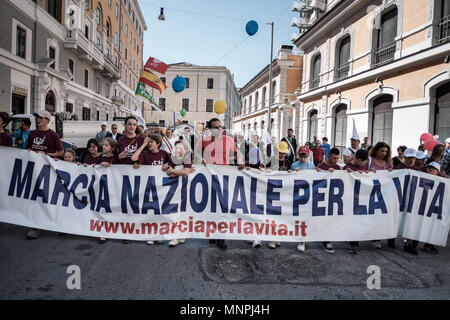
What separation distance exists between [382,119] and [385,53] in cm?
322

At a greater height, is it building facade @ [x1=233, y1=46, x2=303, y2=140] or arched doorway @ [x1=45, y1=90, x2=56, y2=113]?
building facade @ [x1=233, y1=46, x2=303, y2=140]

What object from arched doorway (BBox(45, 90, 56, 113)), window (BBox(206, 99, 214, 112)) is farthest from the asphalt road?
window (BBox(206, 99, 214, 112))

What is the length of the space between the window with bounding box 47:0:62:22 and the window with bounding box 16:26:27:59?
370cm

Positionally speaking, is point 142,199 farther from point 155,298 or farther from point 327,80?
point 327,80

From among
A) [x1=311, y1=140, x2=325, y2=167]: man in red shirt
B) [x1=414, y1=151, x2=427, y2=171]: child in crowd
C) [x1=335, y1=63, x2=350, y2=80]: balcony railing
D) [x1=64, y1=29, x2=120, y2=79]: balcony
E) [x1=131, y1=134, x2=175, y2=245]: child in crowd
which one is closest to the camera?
[x1=131, y1=134, x2=175, y2=245]: child in crowd

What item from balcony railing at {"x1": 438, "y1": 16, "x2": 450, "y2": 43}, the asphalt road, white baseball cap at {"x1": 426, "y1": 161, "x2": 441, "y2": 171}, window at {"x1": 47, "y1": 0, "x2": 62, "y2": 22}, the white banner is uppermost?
window at {"x1": 47, "y1": 0, "x2": 62, "y2": 22}

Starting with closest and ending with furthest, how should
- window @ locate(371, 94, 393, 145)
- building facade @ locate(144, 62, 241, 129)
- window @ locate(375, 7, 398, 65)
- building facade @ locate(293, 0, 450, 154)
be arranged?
1. building facade @ locate(293, 0, 450, 154)
2. window @ locate(375, 7, 398, 65)
3. window @ locate(371, 94, 393, 145)
4. building facade @ locate(144, 62, 241, 129)

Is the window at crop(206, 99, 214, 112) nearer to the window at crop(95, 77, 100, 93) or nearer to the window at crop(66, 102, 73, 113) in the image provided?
the window at crop(95, 77, 100, 93)

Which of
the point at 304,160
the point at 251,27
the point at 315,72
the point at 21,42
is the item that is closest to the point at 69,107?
the point at 21,42

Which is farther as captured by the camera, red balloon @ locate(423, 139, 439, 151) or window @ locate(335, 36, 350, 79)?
window @ locate(335, 36, 350, 79)

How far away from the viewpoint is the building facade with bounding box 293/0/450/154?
11.5 m

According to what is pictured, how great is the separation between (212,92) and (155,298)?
59.0m

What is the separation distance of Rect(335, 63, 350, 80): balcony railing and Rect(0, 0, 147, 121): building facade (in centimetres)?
1785

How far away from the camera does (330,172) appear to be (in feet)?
15.0
